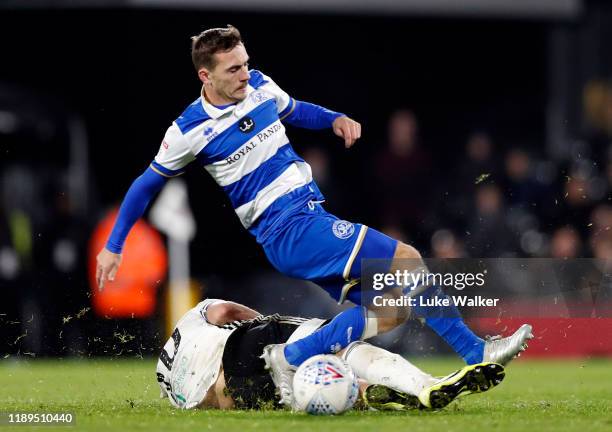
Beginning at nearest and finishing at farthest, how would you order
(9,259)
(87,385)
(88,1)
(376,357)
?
(376,357)
(87,385)
(9,259)
(88,1)

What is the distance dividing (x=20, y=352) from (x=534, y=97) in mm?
8413

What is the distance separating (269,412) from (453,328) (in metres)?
1.28

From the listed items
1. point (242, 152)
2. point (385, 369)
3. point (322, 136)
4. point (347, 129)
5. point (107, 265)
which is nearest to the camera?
point (385, 369)

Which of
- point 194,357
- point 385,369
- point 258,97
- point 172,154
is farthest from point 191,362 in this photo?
point 258,97

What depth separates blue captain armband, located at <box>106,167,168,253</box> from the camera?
27.9 ft

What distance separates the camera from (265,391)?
8.15 m

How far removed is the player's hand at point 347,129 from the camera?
8.77m

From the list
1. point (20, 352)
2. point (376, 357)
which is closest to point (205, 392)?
point (376, 357)

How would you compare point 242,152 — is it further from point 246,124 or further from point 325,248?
point 325,248

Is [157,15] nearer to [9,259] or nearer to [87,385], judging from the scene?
[9,259]

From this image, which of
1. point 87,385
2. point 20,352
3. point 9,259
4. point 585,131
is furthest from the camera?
point 585,131

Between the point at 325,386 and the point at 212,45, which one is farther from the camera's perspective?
the point at 212,45

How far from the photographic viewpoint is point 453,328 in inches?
325

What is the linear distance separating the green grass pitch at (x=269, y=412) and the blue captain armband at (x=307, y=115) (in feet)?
6.98
